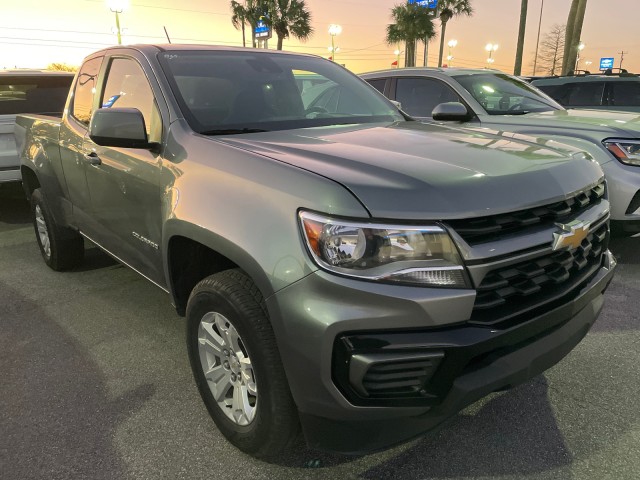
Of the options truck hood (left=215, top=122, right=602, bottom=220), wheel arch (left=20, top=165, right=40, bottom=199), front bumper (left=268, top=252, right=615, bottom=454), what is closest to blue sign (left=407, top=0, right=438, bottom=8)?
wheel arch (left=20, top=165, right=40, bottom=199)

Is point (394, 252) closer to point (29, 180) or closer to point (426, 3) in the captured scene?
point (29, 180)

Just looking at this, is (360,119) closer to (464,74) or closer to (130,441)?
(130,441)

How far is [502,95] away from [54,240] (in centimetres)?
481

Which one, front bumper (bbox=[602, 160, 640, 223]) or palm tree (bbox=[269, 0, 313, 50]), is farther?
palm tree (bbox=[269, 0, 313, 50])

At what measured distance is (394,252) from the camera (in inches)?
66.3

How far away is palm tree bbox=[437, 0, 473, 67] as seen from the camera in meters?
39.2

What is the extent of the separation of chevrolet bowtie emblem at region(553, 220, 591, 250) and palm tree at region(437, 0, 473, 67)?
4005 centimetres

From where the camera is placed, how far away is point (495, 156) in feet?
7.04

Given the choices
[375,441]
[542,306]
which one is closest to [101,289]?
[375,441]

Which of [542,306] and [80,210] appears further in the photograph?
[80,210]

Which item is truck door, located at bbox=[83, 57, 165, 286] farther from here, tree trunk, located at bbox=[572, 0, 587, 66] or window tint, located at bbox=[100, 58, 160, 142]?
tree trunk, located at bbox=[572, 0, 587, 66]

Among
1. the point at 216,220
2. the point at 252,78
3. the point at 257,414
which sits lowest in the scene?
the point at 257,414

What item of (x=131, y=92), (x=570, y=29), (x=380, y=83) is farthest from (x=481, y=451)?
(x=570, y=29)

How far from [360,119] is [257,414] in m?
1.87
